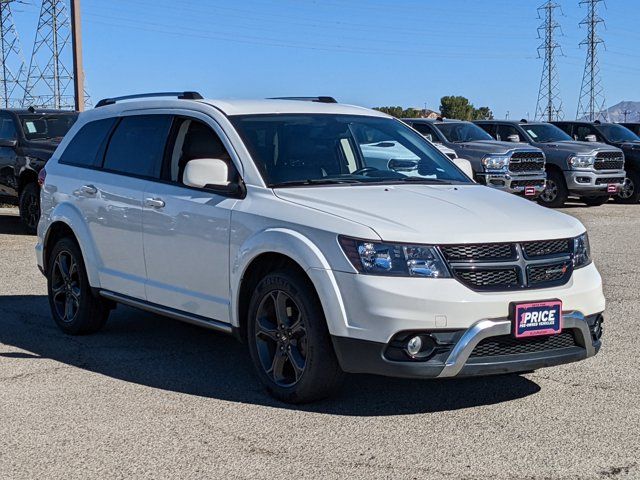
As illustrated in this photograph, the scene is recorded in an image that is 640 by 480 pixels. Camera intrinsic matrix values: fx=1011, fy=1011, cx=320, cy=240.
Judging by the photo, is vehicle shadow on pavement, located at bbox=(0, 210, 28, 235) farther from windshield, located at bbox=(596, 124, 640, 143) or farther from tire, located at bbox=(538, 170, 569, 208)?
windshield, located at bbox=(596, 124, 640, 143)

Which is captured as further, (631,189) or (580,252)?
(631,189)

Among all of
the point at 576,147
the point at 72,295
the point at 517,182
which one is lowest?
the point at 517,182

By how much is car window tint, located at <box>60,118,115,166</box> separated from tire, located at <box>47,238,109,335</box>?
643 millimetres

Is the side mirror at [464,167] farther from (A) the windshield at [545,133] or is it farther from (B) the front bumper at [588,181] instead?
(A) the windshield at [545,133]

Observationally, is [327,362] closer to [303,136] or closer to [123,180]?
[303,136]

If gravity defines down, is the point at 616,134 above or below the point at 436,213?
below

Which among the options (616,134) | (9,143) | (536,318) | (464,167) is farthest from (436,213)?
(616,134)

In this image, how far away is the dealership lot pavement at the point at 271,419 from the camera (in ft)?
15.6

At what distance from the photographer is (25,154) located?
14.6m

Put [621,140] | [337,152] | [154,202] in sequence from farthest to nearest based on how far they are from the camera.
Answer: [621,140] → [154,202] → [337,152]

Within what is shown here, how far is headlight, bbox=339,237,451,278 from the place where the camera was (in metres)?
5.23

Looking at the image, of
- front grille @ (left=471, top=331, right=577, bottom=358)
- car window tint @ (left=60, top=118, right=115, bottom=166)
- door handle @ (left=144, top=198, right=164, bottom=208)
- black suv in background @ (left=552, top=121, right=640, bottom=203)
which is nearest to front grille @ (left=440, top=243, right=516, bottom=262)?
front grille @ (left=471, top=331, right=577, bottom=358)

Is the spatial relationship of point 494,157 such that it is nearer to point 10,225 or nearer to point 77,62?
point 10,225

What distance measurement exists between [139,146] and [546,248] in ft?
10.3
